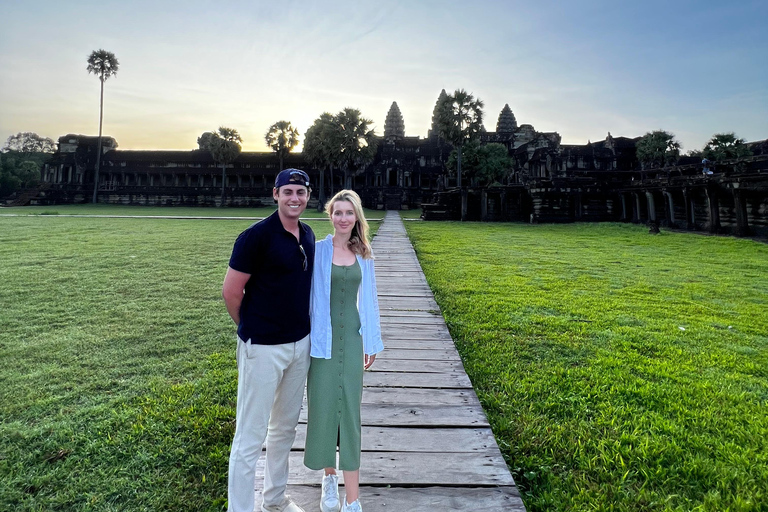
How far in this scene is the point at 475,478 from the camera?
2.64m

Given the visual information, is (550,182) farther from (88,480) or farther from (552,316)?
(88,480)

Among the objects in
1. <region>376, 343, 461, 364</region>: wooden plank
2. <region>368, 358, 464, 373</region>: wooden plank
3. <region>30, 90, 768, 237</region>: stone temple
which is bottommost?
<region>368, 358, 464, 373</region>: wooden plank

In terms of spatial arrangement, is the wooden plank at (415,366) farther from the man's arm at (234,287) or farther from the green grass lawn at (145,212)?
the green grass lawn at (145,212)

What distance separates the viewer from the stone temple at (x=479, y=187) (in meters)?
23.0

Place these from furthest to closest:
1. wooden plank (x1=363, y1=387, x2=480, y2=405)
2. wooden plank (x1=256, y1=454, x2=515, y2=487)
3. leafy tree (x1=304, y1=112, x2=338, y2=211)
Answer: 1. leafy tree (x1=304, y1=112, x2=338, y2=211)
2. wooden plank (x1=363, y1=387, x2=480, y2=405)
3. wooden plank (x1=256, y1=454, x2=515, y2=487)

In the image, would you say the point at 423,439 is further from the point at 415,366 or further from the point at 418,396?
the point at 415,366

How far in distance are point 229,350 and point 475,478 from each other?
11.2 feet

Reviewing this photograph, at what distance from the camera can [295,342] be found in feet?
7.64

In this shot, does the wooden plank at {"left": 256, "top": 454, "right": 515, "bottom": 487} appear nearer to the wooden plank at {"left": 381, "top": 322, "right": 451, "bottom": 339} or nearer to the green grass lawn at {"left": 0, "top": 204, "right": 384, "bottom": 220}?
the wooden plank at {"left": 381, "top": 322, "right": 451, "bottom": 339}

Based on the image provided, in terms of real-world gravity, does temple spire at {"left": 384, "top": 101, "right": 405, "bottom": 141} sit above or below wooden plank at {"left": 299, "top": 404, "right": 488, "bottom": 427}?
above

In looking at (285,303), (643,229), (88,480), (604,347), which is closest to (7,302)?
(88,480)

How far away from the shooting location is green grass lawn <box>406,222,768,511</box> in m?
2.76

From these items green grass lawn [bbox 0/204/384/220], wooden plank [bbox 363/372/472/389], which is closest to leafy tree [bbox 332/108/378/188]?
green grass lawn [bbox 0/204/384/220]

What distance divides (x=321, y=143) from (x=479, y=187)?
18.1 metres
